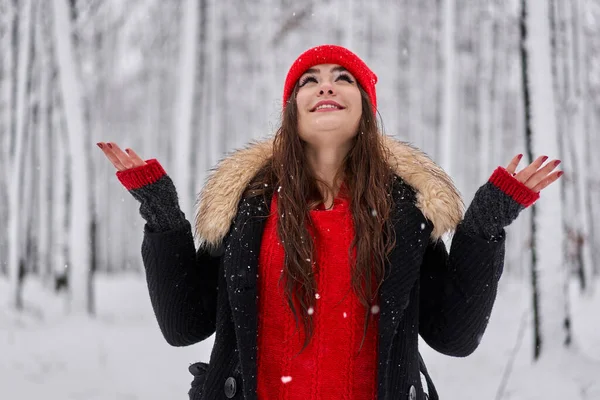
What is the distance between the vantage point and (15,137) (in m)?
11.4

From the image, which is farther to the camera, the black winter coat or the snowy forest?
the snowy forest

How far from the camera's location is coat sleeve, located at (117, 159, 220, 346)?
2117 mm

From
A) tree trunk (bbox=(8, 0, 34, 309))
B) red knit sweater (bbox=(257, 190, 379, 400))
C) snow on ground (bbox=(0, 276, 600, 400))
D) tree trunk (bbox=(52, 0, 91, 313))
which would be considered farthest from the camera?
tree trunk (bbox=(8, 0, 34, 309))

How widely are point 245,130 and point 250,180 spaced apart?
2300cm

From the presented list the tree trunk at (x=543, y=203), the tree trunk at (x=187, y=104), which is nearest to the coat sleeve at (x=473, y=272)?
the tree trunk at (x=543, y=203)

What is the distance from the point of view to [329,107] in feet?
7.52

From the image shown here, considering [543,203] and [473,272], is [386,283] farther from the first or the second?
[543,203]

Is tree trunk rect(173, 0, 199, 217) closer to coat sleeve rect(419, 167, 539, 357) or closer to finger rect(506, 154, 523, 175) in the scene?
coat sleeve rect(419, 167, 539, 357)

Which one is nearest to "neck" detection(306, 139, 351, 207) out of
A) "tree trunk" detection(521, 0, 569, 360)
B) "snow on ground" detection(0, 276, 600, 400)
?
"snow on ground" detection(0, 276, 600, 400)

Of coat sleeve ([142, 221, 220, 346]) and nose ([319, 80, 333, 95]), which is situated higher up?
nose ([319, 80, 333, 95])

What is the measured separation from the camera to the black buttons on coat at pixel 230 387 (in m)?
2.07

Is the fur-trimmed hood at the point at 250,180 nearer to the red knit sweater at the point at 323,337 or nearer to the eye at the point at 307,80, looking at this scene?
the red knit sweater at the point at 323,337

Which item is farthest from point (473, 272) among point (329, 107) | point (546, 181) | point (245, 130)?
point (245, 130)

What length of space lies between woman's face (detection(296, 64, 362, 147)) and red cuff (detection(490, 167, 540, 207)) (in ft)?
1.95
